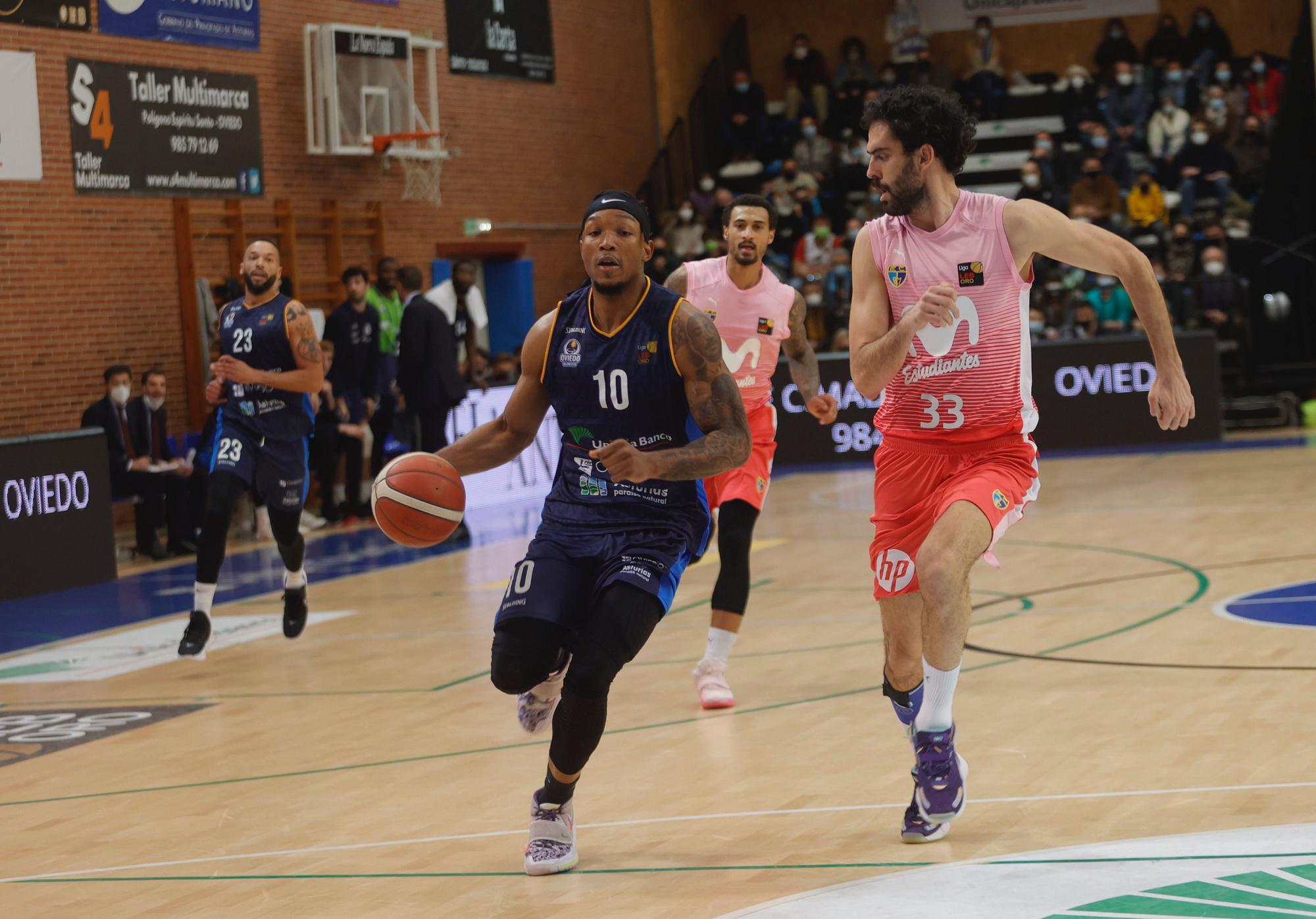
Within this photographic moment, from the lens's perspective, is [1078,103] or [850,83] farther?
[850,83]

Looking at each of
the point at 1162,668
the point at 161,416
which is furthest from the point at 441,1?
the point at 1162,668

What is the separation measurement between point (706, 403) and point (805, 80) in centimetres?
2157

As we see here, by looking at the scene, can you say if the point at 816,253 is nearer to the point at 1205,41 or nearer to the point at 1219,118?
the point at 1219,118

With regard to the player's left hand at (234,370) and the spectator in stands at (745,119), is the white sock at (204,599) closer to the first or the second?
the player's left hand at (234,370)

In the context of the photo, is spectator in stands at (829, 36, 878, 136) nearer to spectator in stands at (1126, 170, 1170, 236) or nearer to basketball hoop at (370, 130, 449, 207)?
spectator in stands at (1126, 170, 1170, 236)

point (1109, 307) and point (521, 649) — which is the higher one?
point (1109, 307)

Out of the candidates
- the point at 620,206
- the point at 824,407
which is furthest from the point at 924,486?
the point at 824,407

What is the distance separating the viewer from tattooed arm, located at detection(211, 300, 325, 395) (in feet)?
27.6

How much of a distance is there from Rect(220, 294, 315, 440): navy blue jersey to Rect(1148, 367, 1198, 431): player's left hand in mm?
5223

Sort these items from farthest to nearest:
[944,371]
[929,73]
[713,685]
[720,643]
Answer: [929,73] → [720,643] → [713,685] → [944,371]

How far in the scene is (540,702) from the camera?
5.04 metres

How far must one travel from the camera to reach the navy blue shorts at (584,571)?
15.0 ft

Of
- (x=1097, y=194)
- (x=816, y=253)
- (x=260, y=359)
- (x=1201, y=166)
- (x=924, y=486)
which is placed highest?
(x=1201, y=166)

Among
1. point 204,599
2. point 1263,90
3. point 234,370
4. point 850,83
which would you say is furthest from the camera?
point 850,83
